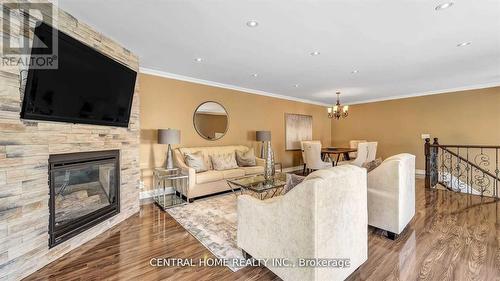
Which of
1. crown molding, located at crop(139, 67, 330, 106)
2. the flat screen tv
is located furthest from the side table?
crown molding, located at crop(139, 67, 330, 106)

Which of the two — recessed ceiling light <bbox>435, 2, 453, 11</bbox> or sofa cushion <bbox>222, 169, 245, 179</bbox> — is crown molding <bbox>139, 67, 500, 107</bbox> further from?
recessed ceiling light <bbox>435, 2, 453, 11</bbox>

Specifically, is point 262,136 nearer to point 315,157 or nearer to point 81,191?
point 315,157

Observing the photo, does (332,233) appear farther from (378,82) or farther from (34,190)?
(378,82)

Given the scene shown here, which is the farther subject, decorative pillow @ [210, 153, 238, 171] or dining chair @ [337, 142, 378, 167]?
dining chair @ [337, 142, 378, 167]

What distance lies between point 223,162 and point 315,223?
3258mm

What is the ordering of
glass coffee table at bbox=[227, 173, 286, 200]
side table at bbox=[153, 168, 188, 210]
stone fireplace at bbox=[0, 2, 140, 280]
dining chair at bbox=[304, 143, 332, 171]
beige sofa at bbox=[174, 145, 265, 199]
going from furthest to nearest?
dining chair at bbox=[304, 143, 332, 171] → beige sofa at bbox=[174, 145, 265, 199] → side table at bbox=[153, 168, 188, 210] → glass coffee table at bbox=[227, 173, 286, 200] → stone fireplace at bbox=[0, 2, 140, 280]

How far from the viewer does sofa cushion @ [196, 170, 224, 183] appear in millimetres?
3885

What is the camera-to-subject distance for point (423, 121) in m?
6.23

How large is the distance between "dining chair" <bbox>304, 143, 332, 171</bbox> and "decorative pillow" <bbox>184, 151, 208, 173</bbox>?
10.0 feet

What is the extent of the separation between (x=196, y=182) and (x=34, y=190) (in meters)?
2.17

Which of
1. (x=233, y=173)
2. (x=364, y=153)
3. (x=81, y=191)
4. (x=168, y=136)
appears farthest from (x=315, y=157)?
(x=81, y=191)

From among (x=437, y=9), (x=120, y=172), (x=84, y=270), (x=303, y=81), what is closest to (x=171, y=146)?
(x=120, y=172)

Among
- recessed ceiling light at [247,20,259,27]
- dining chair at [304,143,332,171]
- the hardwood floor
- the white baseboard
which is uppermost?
recessed ceiling light at [247,20,259,27]

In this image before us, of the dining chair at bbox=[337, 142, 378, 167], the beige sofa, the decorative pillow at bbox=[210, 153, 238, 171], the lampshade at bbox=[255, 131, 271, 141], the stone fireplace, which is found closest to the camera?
the stone fireplace
